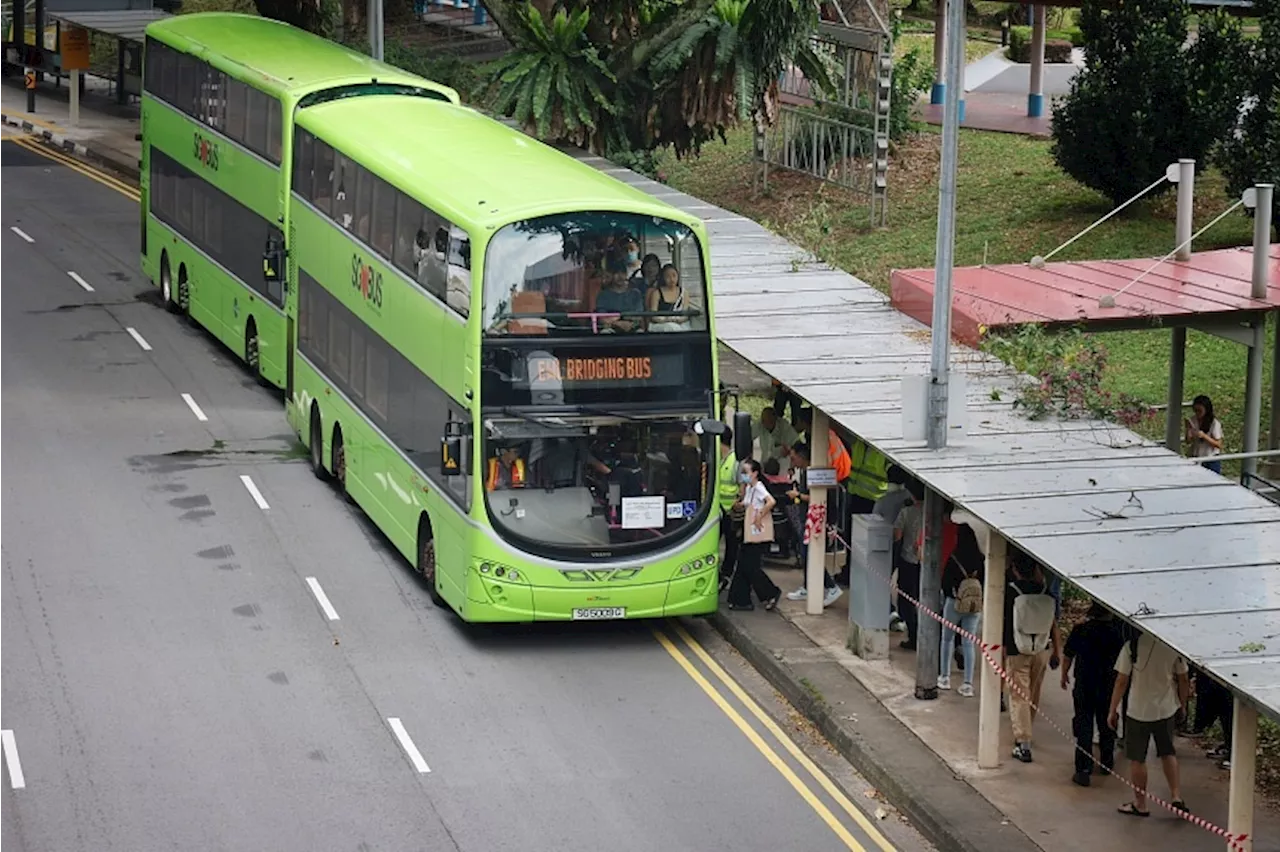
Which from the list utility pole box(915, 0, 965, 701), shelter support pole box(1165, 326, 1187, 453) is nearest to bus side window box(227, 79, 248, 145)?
shelter support pole box(1165, 326, 1187, 453)

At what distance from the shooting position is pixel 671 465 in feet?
68.7

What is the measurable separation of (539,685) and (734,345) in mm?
3649

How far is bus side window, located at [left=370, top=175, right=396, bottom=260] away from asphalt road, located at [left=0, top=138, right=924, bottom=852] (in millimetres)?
3107

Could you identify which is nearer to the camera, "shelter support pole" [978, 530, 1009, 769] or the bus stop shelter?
the bus stop shelter

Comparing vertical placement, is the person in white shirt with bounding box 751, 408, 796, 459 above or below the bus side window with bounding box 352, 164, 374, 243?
below

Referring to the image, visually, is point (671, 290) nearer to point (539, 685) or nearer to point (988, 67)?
point (539, 685)

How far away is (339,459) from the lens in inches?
1009

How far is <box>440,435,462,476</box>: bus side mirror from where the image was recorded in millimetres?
20594

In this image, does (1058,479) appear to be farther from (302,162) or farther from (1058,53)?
(1058,53)

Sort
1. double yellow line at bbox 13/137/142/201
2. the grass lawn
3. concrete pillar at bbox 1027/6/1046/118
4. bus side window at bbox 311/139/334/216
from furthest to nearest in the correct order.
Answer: double yellow line at bbox 13/137/142/201, concrete pillar at bbox 1027/6/1046/118, the grass lawn, bus side window at bbox 311/139/334/216

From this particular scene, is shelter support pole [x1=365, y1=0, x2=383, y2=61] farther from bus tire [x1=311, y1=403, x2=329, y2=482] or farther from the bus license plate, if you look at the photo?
the bus license plate

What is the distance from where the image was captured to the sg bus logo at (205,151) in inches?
1226

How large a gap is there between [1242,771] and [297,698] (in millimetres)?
8452

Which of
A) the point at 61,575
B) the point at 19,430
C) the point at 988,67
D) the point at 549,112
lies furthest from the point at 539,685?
the point at 988,67
